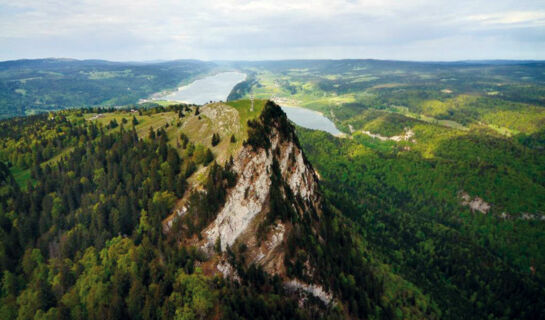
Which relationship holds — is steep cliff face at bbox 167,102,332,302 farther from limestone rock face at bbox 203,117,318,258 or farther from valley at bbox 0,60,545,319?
valley at bbox 0,60,545,319

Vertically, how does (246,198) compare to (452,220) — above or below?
above

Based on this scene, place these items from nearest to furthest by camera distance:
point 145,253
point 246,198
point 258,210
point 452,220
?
point 145,253, point 246,198, point 258,210, point 452,220

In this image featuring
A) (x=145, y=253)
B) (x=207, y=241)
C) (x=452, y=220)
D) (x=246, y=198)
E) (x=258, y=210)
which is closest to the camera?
(x=145, y=253)

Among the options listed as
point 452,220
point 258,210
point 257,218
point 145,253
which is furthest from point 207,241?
point 452,220

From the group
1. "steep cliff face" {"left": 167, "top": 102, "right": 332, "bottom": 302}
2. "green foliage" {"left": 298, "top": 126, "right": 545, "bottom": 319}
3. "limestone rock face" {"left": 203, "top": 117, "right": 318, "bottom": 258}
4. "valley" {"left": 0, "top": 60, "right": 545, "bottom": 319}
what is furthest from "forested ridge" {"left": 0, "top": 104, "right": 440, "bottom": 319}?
"green foliage" {"left": 298, "top": 126, "right": 545, "bottom": 319}

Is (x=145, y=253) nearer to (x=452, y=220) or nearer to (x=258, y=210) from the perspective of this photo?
(x=258, y=210)

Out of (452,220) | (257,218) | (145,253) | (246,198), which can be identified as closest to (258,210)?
(257,218)

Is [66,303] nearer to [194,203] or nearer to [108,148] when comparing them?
[194,203]

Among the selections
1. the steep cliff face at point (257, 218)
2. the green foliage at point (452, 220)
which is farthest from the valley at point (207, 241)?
the green foliage at point (452, 220)

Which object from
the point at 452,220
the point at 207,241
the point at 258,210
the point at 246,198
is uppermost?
the point at 246,198

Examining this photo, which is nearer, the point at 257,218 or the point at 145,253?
the point at 145,253

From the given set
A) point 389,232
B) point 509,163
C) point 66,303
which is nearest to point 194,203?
point 66,303
